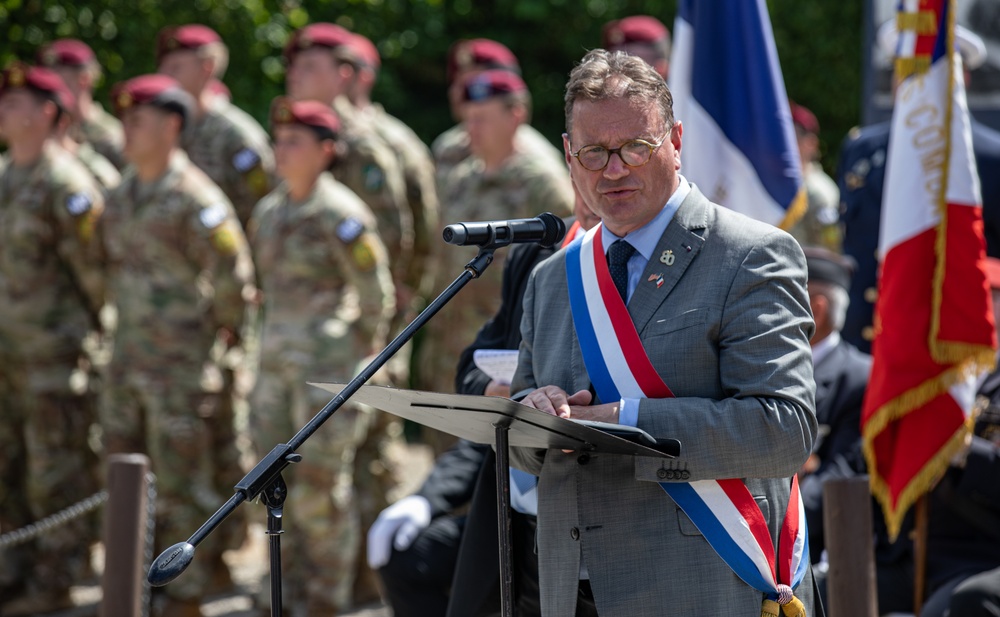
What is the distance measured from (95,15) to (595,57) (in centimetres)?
752

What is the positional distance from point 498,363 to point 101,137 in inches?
249

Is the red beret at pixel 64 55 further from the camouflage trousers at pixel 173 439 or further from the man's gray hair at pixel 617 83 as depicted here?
the man's gray hair at pixel 617 83

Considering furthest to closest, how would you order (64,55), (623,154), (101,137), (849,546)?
(101,137) < (64,55) < (849,546) < (623,154)

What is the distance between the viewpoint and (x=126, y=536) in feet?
14.9

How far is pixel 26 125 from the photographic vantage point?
721cm

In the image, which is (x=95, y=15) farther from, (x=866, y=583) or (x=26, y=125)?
(x=866, y=583)

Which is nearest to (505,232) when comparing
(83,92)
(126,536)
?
(126,536)

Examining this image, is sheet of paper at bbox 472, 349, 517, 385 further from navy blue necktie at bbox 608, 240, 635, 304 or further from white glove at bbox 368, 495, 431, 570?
white glove at bbox 368, 495, 431, 570

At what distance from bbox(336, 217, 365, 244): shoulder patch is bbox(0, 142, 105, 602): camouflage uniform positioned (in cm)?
157

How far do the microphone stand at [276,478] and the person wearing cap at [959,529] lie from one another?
235cm

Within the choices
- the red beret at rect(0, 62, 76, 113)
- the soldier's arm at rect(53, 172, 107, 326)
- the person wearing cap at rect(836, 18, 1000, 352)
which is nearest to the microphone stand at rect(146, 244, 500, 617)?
the person wearing cap at rect(836, 18, 1000, 352)

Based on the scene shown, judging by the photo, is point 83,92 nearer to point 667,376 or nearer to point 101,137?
point 101,137

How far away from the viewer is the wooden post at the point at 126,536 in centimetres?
451

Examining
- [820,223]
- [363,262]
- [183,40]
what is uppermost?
[183,40]
